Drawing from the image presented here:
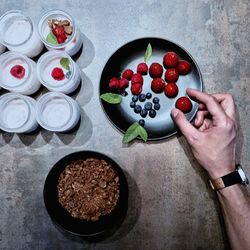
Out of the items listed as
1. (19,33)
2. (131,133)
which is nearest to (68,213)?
(131,133)

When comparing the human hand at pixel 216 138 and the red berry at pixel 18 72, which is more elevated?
the red berry at pixel 18 72

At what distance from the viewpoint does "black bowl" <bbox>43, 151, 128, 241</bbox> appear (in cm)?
126

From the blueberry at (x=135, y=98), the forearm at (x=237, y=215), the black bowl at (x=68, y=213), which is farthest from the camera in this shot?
the blueberry at (x=135, y=98)

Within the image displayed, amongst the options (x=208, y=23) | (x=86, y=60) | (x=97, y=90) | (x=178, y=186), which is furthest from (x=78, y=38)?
(x=178, y=186)

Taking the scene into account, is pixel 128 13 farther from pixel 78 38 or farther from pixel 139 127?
pixel 139 127

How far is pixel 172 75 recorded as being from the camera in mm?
1344

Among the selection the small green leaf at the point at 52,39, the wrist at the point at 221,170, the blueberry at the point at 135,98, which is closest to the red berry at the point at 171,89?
the blueberry at the point at 135,98

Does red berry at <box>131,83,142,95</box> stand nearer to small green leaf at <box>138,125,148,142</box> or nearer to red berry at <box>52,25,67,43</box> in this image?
small green leaf at <box>138,125,148,142</box>

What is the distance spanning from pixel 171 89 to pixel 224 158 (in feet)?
1.04

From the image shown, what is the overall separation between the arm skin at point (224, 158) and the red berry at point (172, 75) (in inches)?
6.7

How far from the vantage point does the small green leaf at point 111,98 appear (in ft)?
4.38

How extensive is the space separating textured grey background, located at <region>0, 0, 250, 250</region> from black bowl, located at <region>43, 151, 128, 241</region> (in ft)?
0.29

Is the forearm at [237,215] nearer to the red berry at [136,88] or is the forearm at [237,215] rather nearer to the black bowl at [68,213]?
the black bowl at [68,213]

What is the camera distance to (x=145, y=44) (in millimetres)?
1385
